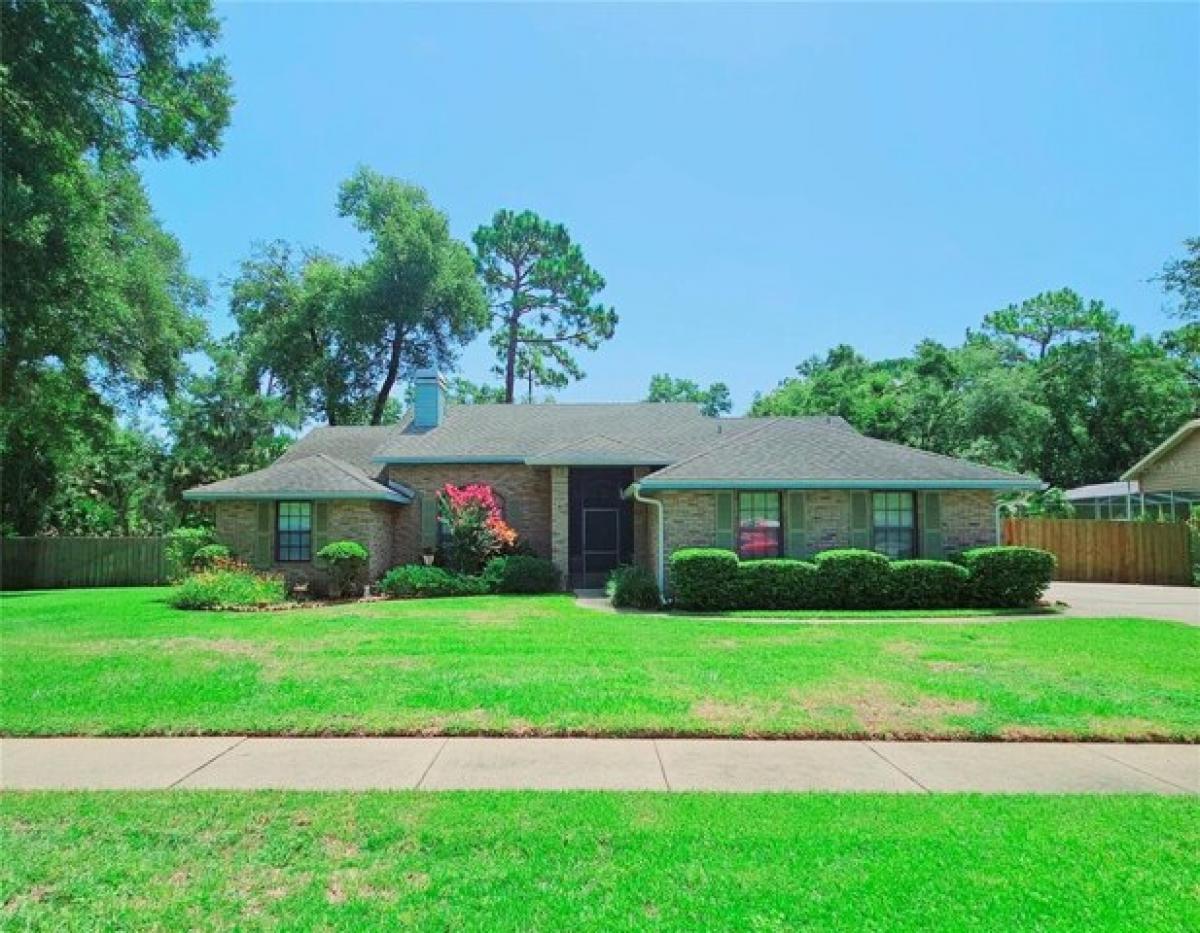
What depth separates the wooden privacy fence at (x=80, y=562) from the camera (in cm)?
2397

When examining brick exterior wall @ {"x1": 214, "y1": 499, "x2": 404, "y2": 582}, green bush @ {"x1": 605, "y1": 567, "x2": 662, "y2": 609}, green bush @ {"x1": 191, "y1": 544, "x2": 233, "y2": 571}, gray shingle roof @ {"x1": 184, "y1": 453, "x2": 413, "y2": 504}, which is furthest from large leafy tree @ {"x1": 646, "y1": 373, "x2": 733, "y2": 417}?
green bush @ {"x1": 605, "y1": 567, "x2": 662, "y2": 609}

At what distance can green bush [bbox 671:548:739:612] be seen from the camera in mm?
14750

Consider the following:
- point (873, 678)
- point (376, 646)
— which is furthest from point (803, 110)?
point (376, 646)

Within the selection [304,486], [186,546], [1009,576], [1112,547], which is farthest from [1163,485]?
[186,546]

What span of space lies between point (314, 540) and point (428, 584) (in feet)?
11.5

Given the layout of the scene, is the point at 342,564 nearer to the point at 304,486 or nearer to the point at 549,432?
the point at 304,486

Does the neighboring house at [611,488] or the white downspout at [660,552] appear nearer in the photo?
the white downspout at [660,552]

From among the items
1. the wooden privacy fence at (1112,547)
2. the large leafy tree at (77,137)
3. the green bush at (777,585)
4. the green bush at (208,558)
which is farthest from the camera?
the wooden privacy fence at (1112,547)

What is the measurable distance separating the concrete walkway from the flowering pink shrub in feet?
41.1

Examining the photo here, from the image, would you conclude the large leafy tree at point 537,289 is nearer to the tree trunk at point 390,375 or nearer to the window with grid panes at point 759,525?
the tree trunk at point 390,375

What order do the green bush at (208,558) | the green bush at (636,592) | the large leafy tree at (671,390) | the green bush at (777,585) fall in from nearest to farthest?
1. the green bush at (777,585)
2. the green bush at (636,592)
3. the green bush at (208,558)
4. the large leafy tree at (671,390)

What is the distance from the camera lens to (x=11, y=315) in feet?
42.5

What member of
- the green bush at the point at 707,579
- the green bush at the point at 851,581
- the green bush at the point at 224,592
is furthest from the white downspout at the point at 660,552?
the green bush at the point at 224,592

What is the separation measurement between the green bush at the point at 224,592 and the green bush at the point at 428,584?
2463 mm
